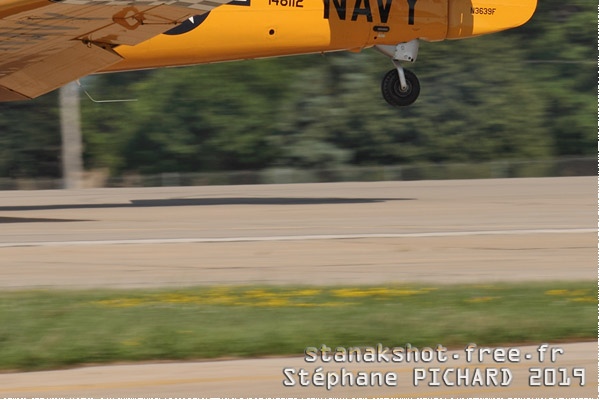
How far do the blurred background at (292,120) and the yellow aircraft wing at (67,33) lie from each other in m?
15.5

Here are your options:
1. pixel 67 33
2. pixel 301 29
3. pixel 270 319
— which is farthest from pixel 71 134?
pixel 270 319

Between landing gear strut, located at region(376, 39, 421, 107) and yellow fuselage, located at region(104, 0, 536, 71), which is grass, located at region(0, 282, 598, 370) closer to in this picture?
yellow fuselage, located at region(104, 0, 536, 71)

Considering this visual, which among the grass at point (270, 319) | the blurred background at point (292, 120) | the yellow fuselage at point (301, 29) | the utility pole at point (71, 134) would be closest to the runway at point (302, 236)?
the grass at point (270, 319)

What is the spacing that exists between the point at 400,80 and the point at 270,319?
1105 centimetres

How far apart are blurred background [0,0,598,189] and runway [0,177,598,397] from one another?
13482 millimetres

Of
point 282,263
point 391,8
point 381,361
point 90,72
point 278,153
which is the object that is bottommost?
point 381,361

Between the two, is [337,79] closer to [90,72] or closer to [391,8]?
[391,8]

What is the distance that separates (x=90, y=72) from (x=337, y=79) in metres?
18.3

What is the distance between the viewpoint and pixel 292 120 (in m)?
34.2

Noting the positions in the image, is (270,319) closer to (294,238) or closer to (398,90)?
(294,238)

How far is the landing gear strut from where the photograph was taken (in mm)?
19109

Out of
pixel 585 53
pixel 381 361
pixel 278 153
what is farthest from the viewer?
pixel 585 53

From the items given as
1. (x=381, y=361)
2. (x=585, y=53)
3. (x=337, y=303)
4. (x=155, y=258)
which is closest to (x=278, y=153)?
(x=585, y=53)

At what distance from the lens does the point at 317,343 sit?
8.02 metres
